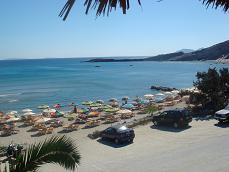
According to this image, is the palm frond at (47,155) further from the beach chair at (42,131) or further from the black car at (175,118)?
the beach chair at (42,131)

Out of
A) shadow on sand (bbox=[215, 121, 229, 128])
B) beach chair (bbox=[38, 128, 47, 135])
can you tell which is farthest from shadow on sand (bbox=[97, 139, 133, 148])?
beach chair (bbox=[38, 128, 47, 135])

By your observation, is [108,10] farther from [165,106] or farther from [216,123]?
[165,106]

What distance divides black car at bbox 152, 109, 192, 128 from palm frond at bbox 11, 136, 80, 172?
22435mm

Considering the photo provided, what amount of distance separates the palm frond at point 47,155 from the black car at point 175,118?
2244cm

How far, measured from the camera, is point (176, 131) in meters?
27.0

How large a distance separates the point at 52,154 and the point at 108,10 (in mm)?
3080

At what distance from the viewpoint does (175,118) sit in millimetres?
28469

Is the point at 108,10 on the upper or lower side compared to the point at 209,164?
upper

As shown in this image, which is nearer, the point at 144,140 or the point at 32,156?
the point at 32,156

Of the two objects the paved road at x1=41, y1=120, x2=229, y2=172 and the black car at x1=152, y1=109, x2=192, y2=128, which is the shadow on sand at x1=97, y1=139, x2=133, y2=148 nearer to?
the paved road at x1=41, y1=120, x2=229, y2=172

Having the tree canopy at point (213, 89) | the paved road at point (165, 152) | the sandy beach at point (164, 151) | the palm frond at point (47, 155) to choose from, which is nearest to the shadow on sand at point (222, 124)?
the sandy beach at point (164, 151)

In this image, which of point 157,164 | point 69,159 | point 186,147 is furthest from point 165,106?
point 69,159

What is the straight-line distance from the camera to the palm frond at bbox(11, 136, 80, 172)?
537cm

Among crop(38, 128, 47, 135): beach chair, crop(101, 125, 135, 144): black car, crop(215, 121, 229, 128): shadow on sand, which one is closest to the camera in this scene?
crop(101, 125, 135, 144): black car
